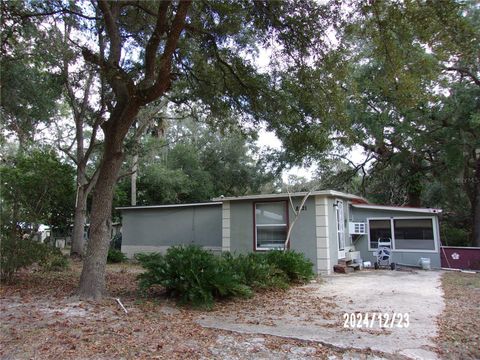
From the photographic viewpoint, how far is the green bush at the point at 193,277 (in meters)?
6.54

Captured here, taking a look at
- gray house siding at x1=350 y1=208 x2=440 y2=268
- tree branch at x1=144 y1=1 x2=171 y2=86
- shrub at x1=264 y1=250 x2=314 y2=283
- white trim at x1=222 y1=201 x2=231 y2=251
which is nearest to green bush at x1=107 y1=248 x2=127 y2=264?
white trim at x1=222 y1=201 x2=231 y2=251

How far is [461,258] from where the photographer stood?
1387cm

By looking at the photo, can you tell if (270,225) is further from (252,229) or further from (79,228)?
(79,228)

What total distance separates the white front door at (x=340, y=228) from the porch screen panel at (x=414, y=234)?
2.32 m

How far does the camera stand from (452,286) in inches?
364

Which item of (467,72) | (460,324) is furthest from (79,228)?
(467,72)

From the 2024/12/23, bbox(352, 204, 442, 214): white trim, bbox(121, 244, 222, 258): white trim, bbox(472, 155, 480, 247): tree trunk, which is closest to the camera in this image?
the 2024/12/23

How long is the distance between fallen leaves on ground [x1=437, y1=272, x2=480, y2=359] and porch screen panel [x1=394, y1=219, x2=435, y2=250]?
4.79 meters

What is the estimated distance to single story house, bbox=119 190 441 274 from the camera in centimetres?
1191

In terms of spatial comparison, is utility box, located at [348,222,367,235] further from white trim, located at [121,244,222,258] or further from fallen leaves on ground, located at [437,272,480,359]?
white trim, located at [121,244,222,258]

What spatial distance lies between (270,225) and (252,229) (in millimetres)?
597

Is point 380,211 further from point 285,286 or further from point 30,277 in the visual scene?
point 30,277

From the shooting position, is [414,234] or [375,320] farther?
[414,234]

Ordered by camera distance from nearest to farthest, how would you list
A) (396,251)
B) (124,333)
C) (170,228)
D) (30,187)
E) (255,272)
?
1. (124,333)
2. (255,272)
3. (30,187)
4. (396,251)
5. (170,228)
